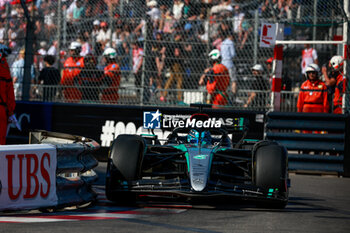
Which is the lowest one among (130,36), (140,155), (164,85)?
(140,155)

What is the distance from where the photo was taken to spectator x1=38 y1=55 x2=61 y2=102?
13.4m

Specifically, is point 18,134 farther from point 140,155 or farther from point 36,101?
point 140,155

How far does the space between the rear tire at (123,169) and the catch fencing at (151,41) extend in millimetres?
5124

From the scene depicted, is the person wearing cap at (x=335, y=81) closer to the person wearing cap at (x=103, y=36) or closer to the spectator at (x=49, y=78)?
the person wearing cap at (x=103, y=36)

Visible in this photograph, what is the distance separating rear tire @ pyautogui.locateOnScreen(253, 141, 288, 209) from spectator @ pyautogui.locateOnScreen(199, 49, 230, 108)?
4.85m

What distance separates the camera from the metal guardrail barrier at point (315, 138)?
11.7m

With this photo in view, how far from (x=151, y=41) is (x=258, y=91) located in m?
2.12

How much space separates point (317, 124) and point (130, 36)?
378 cm

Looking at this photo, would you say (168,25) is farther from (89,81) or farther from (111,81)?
(89,81)

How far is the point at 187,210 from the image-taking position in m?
6.96

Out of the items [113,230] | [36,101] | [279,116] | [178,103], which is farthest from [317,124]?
[113,230]

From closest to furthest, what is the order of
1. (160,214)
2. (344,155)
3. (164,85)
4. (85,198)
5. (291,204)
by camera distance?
(160,214), (85,198), (291,204), (344,155), (164,85)

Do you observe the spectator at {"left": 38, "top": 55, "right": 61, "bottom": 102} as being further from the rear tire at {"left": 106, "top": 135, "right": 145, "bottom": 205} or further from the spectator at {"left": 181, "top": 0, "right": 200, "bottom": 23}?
the rear tire at {"left": 106, "top": 135, "right": 145, "bottom": 205}

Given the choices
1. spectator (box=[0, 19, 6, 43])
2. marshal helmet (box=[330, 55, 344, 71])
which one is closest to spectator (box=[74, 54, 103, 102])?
spectator (box=[0, 19, 6, 43])
